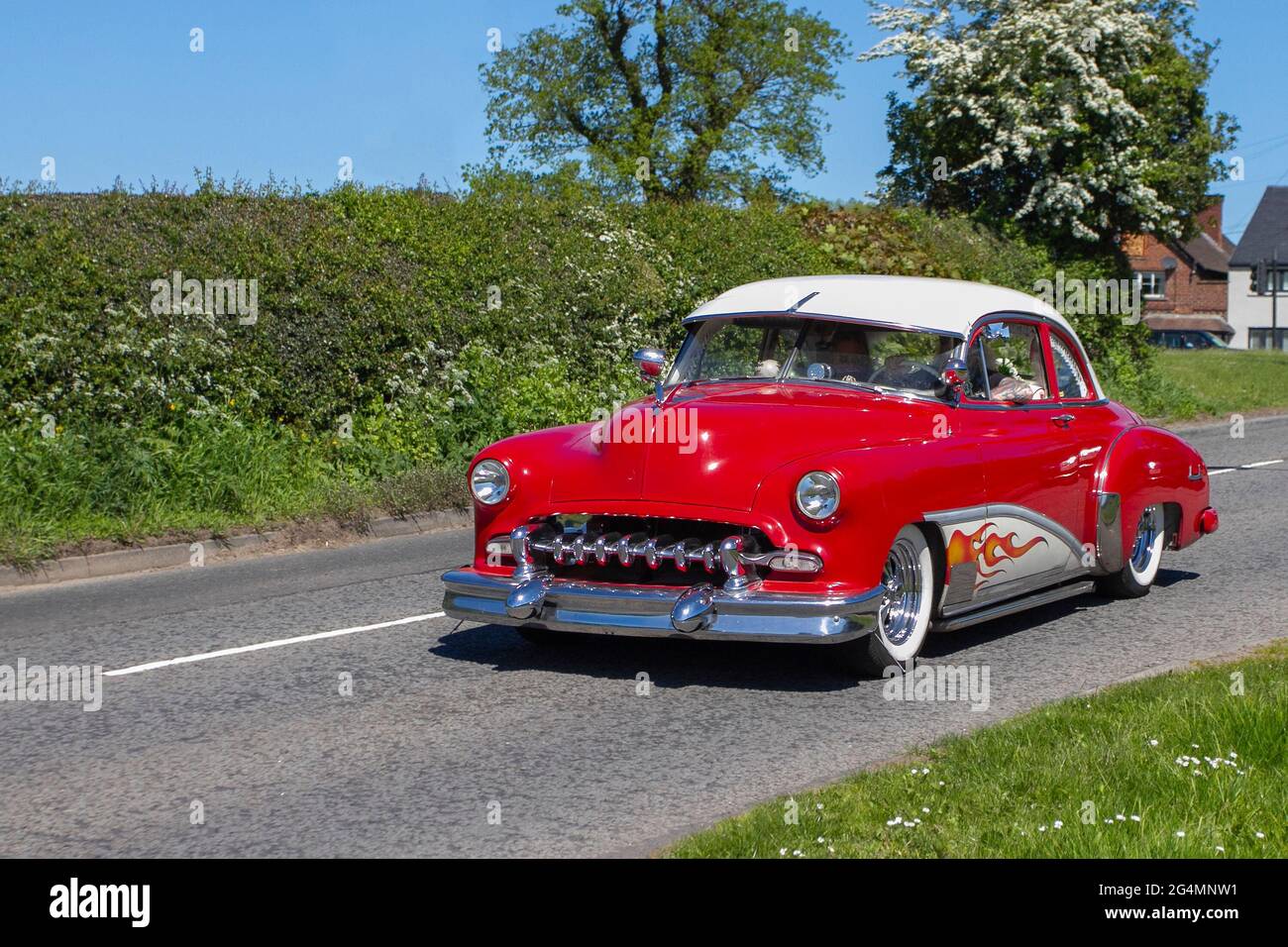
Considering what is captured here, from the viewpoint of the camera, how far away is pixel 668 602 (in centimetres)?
675

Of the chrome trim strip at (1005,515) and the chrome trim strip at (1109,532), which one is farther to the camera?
the chrome trim strip at (1109,532)

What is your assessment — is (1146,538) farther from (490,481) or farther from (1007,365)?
(490,481)

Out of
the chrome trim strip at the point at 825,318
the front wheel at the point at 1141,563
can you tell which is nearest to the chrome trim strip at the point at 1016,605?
the front wheel at the point at 1141,563

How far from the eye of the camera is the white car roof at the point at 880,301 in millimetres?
8297

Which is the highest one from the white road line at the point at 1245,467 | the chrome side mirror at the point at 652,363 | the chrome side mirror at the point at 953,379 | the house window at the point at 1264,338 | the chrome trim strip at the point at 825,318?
the house window at the point at 1264,338

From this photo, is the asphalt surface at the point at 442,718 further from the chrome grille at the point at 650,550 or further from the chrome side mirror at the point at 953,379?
the chrome side mirror at the point at 953,379

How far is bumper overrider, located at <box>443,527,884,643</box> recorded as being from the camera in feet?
21.8

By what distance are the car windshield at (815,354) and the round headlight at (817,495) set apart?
1.39 m

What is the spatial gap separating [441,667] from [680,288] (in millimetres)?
11762

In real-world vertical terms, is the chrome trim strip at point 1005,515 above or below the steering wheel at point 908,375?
below

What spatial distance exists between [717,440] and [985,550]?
5.16 feet

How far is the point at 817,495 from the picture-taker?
679cm

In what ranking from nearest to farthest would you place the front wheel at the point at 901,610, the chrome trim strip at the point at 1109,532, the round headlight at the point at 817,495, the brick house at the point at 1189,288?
the round headlight at the point at 817,495, the front wheel at the point at 901,610, the chrome trim strip at the point at 1109,532, the brick house at the point at 1189,288
